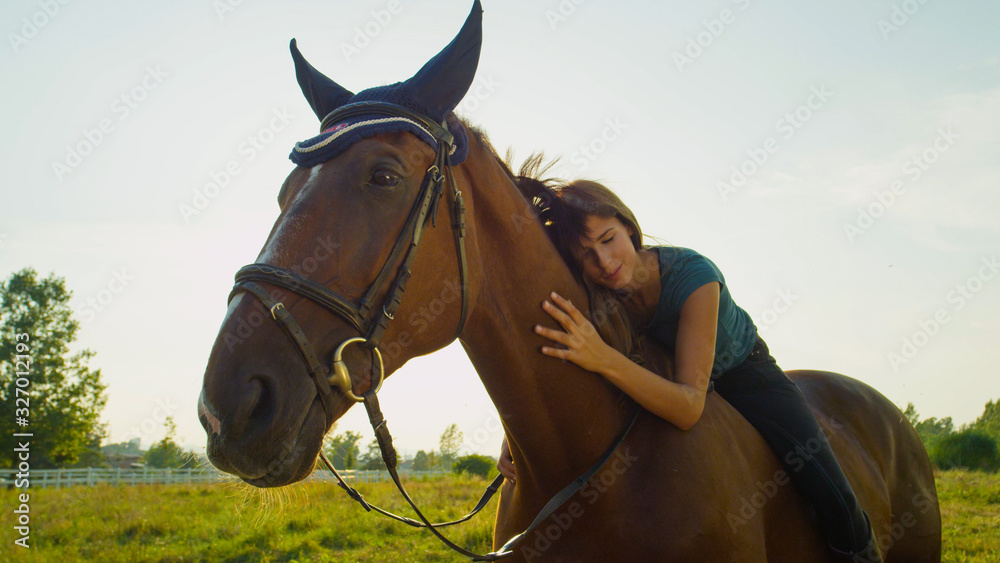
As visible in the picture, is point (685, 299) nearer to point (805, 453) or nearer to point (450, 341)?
point (805, 453)

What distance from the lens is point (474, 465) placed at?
21.8 meters

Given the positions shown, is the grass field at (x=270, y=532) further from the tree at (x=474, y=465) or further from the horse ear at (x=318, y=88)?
the tree at (x=474, y=465)

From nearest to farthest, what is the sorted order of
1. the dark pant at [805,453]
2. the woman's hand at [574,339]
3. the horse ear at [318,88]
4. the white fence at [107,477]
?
1. the woman's hand at [574,339]
2. the horse ear at [318,88]
3. the dark pant at [805,453]
4. the white fence at [107,477]

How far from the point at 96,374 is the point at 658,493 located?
132 ft

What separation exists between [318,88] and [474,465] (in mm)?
20664

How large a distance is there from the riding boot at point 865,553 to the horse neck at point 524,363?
1.38 meters

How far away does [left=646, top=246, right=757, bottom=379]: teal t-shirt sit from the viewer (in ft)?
8.89

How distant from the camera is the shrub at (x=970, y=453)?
2005cm

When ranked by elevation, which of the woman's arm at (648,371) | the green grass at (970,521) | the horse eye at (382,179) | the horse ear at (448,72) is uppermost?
the horse ear at (448,72)

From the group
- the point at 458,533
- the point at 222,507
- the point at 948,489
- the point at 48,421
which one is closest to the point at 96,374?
the point at 48,421

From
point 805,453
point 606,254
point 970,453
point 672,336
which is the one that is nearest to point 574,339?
point 606,254

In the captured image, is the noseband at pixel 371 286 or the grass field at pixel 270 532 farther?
the grass field at pixel 270 532

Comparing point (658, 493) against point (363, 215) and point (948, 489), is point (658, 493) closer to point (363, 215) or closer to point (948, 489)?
point (363, 215)

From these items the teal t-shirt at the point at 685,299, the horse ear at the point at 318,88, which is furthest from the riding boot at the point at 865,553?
the horse ear at the point at 318,88
